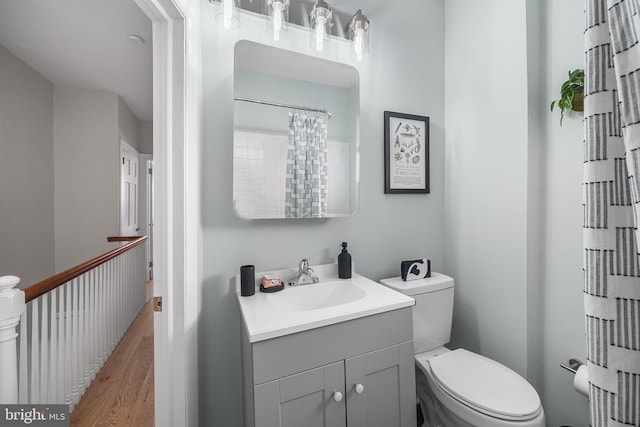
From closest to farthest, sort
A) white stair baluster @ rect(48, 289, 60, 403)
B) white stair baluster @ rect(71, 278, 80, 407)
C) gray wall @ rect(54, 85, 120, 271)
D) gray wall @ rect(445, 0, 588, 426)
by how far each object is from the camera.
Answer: gray wall @ rect(445, 0, 588, 426) → white stair baluster @ rect(48, 289, 60, 403) → white stair baluster @ rect(71, 278, 80, 407) → gray wall @ rect(54, 85, 120, 271)

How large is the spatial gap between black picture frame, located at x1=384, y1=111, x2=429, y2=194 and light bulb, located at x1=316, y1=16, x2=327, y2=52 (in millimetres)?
517

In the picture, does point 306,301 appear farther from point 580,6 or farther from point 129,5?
point 129,5

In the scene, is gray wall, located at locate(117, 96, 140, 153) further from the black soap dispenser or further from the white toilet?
the white toilet

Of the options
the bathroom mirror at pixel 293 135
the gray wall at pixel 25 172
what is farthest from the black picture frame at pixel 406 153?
the gray wall at pixel 25 172

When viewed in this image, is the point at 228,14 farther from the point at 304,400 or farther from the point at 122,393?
the point at 122,393

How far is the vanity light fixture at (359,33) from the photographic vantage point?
1487 millimetres

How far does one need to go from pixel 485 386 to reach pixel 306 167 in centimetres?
129

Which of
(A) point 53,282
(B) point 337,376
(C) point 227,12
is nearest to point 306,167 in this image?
(C) point 227,12

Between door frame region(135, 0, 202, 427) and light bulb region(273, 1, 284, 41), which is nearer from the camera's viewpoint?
door frame region(135, 0, 202, 427)

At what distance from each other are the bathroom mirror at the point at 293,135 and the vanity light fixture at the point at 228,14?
9 centimetres

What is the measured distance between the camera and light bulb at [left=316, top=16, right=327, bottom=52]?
1412 mm

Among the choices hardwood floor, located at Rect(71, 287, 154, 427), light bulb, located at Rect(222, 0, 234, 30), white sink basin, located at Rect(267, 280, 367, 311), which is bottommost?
hardwood floor, located at Rect(71, 287, 154, 427)

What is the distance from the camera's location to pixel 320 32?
4.67ft

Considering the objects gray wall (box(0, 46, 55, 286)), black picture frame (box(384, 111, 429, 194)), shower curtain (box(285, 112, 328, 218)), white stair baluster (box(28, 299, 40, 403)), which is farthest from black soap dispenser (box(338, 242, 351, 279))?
gray wall (box(0, 46, 55, 286))
